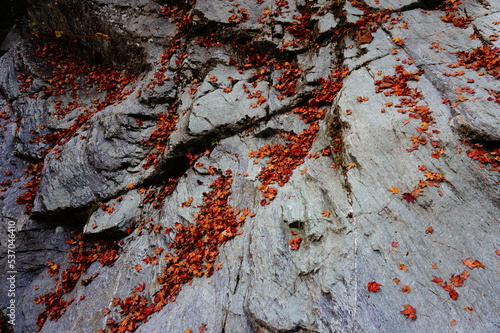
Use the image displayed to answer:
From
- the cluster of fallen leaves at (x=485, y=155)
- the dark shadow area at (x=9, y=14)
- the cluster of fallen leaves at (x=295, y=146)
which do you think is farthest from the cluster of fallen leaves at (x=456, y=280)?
the dark shadow area at (x=9, y=14)

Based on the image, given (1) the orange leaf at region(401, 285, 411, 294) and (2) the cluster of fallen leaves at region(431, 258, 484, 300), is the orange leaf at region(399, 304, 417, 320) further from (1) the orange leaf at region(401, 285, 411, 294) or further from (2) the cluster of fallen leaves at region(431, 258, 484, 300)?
(2) the cluster of fallen leaves at region(431, 258, 484, 300)

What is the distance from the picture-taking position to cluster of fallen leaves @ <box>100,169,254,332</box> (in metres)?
5.49

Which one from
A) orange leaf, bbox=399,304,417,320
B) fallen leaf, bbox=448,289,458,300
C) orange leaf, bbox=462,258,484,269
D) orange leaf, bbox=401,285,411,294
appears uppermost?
orange leaf, bbox=462,258,484,269

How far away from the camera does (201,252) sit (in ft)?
19.0

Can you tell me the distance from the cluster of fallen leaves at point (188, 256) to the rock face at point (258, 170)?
1.8 inches

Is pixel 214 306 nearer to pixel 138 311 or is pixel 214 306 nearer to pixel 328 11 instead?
pixel 138 311

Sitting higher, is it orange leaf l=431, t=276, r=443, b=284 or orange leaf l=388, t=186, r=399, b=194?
orange leaf l=388, t=186, r=399, b=194

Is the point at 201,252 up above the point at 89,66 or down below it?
below

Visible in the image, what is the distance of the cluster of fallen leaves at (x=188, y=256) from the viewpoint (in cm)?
549

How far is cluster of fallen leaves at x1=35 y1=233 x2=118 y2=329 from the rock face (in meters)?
0.06

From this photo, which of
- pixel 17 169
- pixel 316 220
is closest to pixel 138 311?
pixel 316 220

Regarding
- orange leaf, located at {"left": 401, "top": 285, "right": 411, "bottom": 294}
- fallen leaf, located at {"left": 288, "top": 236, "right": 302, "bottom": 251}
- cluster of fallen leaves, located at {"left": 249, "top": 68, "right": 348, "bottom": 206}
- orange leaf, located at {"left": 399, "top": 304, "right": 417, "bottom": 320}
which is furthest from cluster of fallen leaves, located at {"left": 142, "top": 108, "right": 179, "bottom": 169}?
orange leaf, located at {"left": 399, "top": 304, "right": 417, "bottom": 320}

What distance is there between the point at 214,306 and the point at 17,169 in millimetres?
9126

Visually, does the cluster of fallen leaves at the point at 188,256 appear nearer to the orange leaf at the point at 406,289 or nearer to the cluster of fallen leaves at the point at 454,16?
the orange leaf at the point at 406,289
